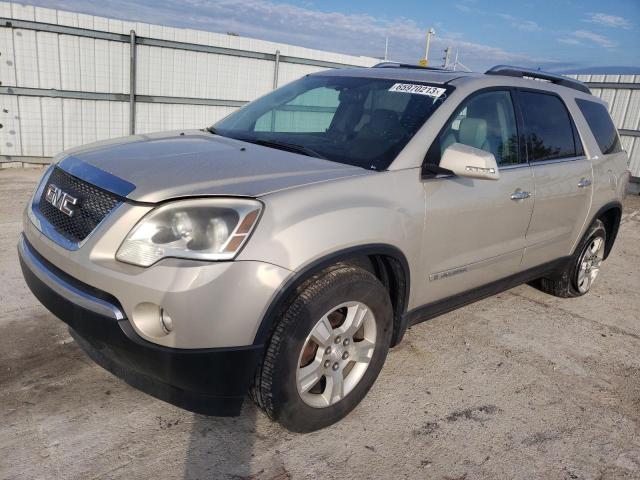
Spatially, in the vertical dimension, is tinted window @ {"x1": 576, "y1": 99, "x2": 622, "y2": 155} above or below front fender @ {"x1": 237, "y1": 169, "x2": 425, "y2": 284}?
above

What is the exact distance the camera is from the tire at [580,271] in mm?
4648

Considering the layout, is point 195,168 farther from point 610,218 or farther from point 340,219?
point 610,218

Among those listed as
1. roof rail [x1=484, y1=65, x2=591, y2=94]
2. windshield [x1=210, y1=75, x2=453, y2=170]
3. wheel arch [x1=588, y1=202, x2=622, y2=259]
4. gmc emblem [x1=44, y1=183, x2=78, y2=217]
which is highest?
roof rail [x1=484, y1=65, x2=591, y2=94]

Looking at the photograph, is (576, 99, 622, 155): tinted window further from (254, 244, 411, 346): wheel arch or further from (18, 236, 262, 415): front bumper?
(18, 236, 262, 415): front bumper

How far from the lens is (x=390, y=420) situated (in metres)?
2.89

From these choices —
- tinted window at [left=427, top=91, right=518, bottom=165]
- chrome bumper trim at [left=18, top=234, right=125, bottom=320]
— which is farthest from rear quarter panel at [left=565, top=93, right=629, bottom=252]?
chrome bumper trim at [left=18, top=234, right=125, bottom=320]

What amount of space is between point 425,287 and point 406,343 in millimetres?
803

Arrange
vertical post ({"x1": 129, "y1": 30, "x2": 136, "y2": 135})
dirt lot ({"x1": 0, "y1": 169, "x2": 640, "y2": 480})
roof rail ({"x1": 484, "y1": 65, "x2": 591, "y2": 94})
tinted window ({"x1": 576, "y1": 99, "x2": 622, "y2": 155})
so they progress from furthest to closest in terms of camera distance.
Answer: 1. vertical post ({"x1": 129, "y1": 30, "x2": 136, "y2": 135})
2. tinted window ({"x1": 576, "y1": 99, "x2": 622, "y2": 155})
3. roof rail ({"x1": 484, "y1": 65, "x2": 591, "y2": 94})
4. dirt lot ({"x1": 0, "y1": 169, "x2": 640, "y2": 480})

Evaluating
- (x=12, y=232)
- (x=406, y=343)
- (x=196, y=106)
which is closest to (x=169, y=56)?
(x=196, y=106)

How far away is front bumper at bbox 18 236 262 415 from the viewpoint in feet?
7.20

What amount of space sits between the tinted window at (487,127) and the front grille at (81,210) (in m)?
1.79

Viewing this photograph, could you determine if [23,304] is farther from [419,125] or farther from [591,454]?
[591,454]

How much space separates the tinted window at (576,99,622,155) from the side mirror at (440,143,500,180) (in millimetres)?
2085

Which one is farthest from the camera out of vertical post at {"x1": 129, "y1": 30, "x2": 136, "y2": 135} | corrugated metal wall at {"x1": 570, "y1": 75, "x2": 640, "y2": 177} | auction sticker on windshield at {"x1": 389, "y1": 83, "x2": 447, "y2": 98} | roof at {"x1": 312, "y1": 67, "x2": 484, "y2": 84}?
corrugated metal wall at {"x1": 570, "y1": 75, "x2": 640, "y2": 177}
